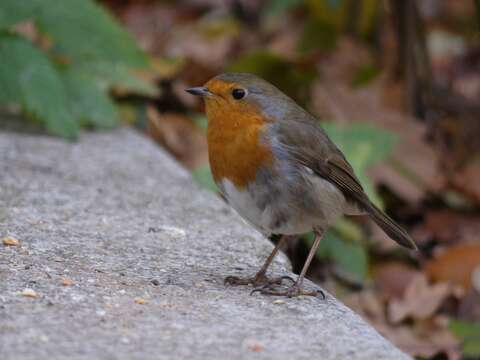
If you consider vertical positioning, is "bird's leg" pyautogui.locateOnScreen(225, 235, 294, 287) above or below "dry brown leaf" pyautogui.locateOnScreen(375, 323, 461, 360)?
above

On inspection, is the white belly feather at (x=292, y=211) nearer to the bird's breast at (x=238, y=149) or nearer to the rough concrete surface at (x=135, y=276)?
the bird's breast at (x=238, y=149)

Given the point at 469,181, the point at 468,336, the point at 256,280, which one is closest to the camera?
the point at 256,280

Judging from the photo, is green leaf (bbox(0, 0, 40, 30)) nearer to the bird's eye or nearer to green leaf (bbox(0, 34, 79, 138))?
green leaf (bbox(0, 34, 79, 138))

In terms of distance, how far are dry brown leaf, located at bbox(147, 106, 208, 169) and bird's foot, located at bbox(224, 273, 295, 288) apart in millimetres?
2300

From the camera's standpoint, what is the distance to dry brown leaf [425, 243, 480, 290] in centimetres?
502

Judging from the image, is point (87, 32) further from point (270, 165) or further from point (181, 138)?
point (270, 165)

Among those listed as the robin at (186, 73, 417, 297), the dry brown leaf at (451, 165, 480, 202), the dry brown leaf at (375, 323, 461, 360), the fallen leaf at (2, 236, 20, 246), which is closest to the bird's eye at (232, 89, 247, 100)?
the robin at (186, 73, 417, 297)

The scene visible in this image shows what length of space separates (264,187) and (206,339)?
0.80 m

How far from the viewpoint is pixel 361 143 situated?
4922mm

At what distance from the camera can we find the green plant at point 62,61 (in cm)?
484

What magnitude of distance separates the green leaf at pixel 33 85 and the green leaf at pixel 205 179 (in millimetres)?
772

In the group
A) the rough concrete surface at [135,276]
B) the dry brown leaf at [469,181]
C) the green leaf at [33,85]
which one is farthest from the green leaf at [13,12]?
the dry brown leaf at [469,181]

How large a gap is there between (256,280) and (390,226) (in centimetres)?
67

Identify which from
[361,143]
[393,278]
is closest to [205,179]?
[361,143]
